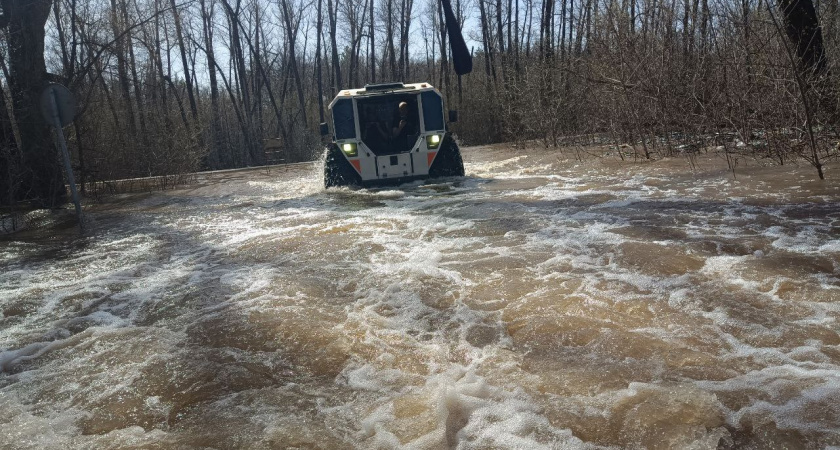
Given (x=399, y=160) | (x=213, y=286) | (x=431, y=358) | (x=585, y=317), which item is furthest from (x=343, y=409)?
(x=399, y=160)

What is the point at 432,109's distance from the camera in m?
11.0

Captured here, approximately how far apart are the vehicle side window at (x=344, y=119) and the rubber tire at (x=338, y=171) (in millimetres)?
620

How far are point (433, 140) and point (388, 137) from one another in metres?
0.96

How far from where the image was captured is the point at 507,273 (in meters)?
5.04

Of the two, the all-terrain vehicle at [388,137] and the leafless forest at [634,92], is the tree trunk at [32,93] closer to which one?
the leafless forest at [634,92]

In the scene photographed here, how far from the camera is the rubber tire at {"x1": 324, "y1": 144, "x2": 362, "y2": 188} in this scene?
1145 centimetres

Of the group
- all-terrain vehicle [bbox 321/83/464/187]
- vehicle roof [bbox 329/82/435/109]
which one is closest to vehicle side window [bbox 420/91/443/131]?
all-terrain vehicle [bbox 321/83/464/187]

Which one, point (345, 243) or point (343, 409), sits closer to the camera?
point (343, 409)

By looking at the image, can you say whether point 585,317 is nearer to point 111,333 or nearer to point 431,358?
point 431,358

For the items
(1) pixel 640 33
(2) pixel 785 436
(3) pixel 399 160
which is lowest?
(2) pixel 785 436

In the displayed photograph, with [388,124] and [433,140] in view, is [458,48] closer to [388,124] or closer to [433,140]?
[433,140]

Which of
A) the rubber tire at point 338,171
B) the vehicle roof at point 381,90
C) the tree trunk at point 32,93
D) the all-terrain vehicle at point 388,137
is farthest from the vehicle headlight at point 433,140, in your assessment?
the tree trunk at point 32,93

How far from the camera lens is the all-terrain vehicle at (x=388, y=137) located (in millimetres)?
10914

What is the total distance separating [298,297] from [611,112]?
9.91 m
